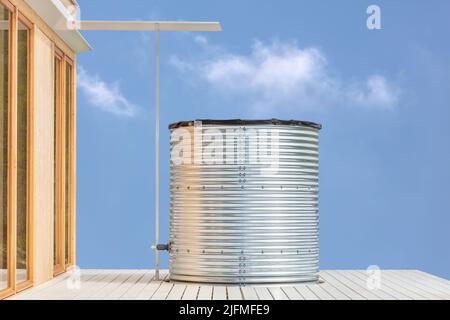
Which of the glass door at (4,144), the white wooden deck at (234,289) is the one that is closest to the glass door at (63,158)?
the white wooden deck at (234,289)

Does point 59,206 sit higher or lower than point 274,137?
lower

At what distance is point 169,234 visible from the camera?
10039mm

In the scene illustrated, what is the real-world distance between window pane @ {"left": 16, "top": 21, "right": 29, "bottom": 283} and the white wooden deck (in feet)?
1.12

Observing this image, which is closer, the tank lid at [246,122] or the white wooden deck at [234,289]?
the white wooden deck at [234,289]

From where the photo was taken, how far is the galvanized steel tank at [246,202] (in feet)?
31.0

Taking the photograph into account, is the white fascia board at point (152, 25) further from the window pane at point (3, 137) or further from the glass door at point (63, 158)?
the window pane at point (3, 137)

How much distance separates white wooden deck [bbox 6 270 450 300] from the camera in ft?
28.6

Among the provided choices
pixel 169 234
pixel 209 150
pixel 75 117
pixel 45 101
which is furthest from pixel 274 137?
pixel 75 117

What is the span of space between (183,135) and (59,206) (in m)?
2.21

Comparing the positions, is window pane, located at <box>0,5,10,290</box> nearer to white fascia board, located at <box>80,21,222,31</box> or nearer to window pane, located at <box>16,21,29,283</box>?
window pane, located at <box>16,21,29,283</box>

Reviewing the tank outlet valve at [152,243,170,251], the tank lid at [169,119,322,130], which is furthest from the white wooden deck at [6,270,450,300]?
the tank lid at [169,119,322,130]

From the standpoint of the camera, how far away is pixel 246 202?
31.0ft

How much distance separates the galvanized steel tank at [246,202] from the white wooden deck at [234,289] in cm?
21
